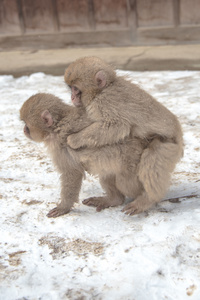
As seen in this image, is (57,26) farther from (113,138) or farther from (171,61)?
(113,138)

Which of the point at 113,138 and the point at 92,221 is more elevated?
the point at 113,138

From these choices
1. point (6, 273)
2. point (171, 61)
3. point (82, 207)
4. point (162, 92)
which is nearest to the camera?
point (6, 273)

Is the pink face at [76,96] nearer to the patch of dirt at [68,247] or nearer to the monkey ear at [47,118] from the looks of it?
the monkey ear at [47,118]

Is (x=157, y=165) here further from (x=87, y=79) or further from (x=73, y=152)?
(x=87, y=79)

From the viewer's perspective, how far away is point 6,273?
2537 millimetres

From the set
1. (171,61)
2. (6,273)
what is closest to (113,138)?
(6,273)

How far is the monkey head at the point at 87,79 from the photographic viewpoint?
313 cm

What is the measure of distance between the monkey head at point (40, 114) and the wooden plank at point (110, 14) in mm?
5772

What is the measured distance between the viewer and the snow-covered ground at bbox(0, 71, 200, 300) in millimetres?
2369

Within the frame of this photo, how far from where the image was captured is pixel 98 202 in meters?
3.43

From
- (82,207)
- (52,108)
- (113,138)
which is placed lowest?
(82,207)

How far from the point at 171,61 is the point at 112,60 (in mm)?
1155

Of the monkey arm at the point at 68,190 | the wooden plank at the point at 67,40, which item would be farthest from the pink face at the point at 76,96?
the wooden plank at the point at 67,40

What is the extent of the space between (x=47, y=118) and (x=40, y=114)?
7cm
